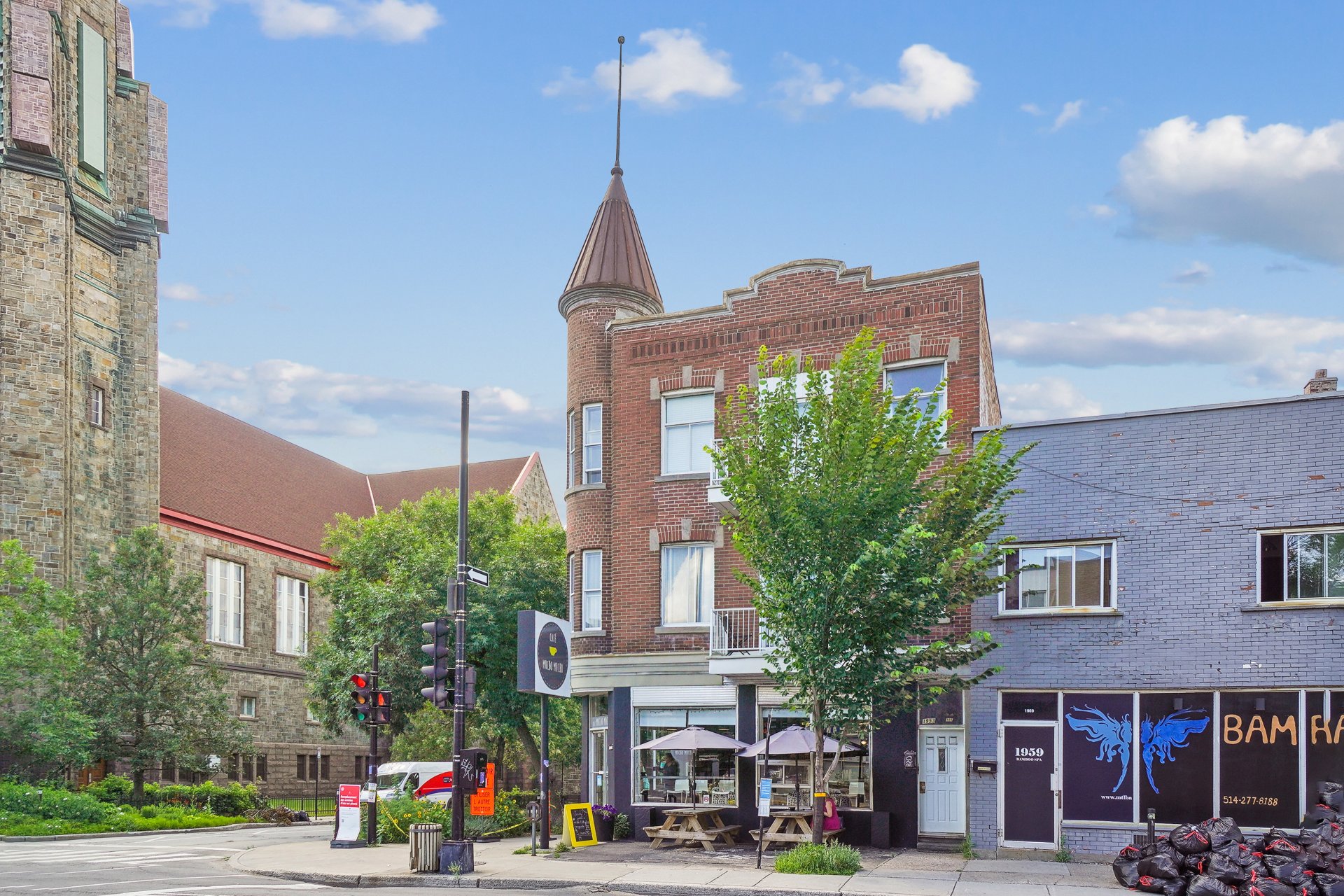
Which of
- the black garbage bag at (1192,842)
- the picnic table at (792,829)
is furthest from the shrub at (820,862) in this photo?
the black garbage bag at (1192,842)

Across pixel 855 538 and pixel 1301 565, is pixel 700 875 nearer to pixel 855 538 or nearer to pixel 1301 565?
pixel 855 538

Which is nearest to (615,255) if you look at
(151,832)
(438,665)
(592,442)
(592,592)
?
(592,442)

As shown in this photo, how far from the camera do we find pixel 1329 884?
15.1 m

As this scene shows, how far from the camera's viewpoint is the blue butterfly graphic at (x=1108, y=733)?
20.4 meters

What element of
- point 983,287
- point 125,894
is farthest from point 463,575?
point 983,287

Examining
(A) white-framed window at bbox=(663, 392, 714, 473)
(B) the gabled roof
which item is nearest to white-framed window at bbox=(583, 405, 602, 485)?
(A) white-framed window at bbox=(663, 392, 714, 473)

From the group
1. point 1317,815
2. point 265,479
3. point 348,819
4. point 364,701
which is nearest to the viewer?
point 1317,815

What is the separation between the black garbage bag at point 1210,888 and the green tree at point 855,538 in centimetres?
464

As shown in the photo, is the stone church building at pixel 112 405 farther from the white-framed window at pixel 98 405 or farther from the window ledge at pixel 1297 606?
the window ledge at pixel 1297 606

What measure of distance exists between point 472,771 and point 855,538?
23.4ft

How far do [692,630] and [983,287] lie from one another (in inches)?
355

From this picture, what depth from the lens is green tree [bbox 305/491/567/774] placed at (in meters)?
31.9

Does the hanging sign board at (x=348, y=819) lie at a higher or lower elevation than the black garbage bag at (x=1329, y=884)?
lower

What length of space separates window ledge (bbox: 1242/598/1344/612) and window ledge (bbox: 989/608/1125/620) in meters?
2.01
